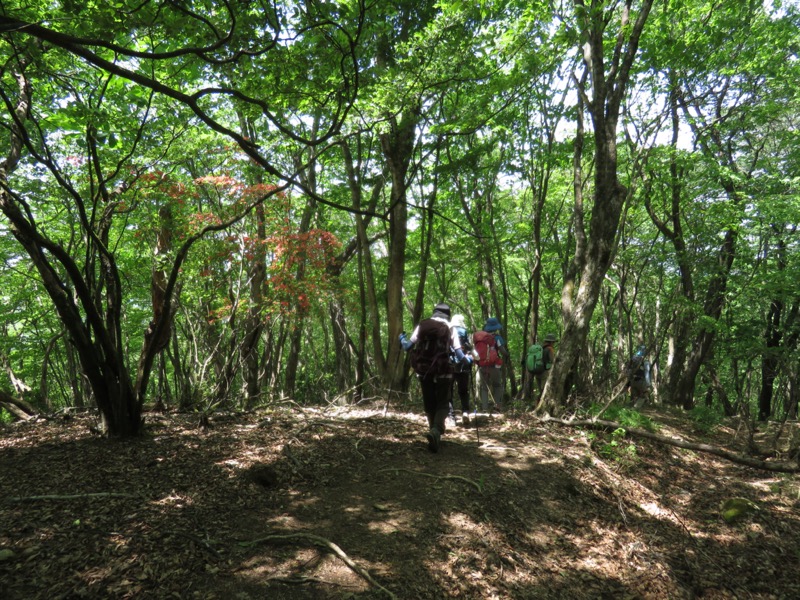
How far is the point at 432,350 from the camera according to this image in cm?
569

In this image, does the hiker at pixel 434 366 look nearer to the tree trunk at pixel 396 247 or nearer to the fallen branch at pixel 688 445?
the fallen branch at pixel 688 445

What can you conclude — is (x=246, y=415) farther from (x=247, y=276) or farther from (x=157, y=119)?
(x=157, y=119)

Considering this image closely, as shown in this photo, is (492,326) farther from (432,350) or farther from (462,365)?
(432,350)

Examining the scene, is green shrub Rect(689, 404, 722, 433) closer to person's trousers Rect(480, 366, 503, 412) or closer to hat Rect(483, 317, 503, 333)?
person's trousers Rect(480, 366, 503, 412)

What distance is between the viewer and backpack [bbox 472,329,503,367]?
8047mm

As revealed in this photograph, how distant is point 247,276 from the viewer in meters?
9.07

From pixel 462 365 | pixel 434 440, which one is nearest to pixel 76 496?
pixel 434 440

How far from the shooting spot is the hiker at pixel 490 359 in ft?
26.4

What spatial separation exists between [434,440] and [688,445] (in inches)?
154

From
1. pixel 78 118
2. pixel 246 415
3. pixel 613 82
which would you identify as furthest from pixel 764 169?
pixel 78 118

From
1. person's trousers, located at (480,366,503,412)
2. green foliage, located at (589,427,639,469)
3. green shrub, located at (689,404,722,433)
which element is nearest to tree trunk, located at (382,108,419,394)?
person's trousers, located at (480,366,503,412)

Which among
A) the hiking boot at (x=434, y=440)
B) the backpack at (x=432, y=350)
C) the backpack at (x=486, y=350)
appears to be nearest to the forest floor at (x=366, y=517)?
the hiking boot at (x=434, y=440)

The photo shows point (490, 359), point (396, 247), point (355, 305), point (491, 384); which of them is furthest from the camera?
point (355, 305)

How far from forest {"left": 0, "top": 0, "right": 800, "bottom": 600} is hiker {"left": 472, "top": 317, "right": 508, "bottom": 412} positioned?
0.66 metres
